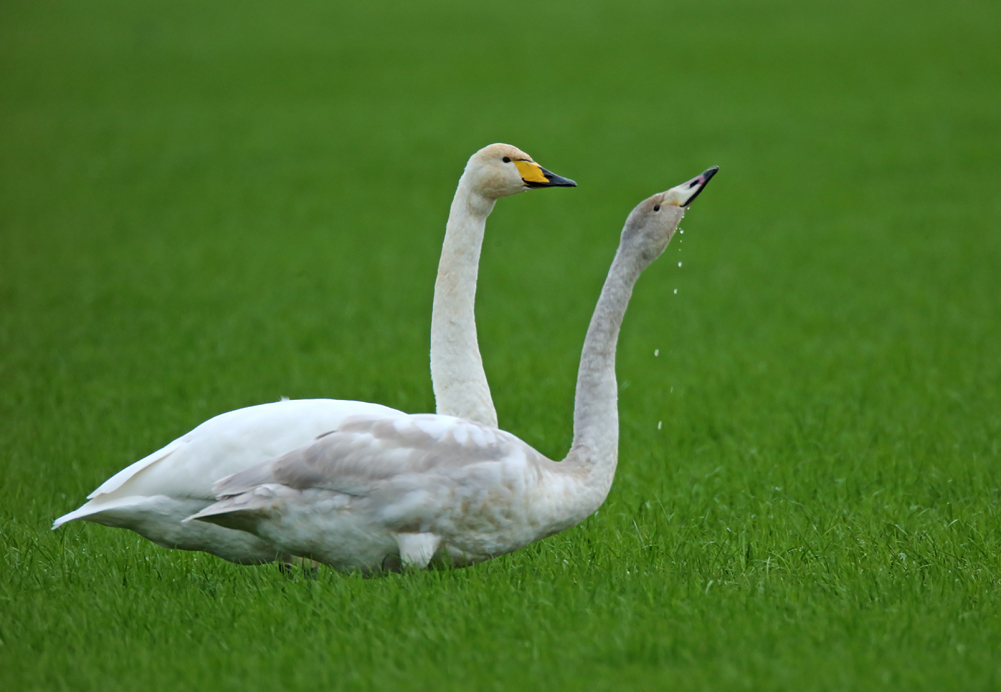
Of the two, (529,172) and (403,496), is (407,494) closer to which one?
(403,496)

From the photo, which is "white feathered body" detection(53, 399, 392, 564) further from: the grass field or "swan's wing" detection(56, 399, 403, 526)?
the grass field

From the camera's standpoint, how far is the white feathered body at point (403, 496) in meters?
4.79

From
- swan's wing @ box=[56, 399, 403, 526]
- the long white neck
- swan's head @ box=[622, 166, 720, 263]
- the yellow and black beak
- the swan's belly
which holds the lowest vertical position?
the swan's belly

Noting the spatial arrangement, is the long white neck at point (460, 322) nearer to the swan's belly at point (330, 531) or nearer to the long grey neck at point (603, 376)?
the long grey neck at point (603, 376)

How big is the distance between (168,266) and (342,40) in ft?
91.9

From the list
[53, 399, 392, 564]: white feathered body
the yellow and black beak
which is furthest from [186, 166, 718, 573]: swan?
the yellow and black beak

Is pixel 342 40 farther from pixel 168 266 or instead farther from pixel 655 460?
pixel 655 460

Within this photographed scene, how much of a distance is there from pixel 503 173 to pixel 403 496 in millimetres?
1840

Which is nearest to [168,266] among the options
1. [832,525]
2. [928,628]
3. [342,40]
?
[832,525]

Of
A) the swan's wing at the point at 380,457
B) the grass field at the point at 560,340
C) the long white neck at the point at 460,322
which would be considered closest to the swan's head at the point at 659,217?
the long white neck at the point at 460,322

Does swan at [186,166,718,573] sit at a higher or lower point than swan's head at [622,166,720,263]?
lower

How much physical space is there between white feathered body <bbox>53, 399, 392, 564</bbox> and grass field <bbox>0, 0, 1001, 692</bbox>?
24 cm

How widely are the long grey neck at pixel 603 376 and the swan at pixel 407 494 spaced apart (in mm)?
87

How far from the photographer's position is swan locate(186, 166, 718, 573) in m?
4.79
